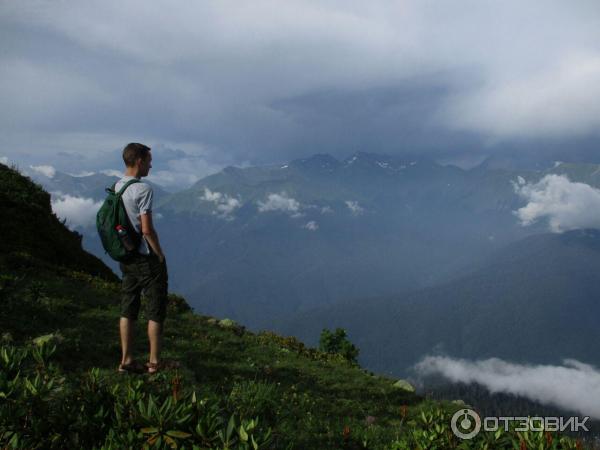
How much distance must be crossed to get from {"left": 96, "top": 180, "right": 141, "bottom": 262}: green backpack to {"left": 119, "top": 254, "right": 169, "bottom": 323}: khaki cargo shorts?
25 centimetres

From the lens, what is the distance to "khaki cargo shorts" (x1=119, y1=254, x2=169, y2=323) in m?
7.07

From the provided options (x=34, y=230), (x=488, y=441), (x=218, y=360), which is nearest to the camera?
(x=488, y=441)

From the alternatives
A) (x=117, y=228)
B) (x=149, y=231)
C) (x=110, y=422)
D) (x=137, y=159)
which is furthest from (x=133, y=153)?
(x=110, y=422)

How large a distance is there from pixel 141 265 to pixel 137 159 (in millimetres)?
1775

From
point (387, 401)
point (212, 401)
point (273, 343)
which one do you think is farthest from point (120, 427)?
point (273, 343)

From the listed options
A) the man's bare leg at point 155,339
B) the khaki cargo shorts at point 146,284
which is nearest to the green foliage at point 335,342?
the man's bare leg at point 155,339

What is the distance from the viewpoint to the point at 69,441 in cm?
409

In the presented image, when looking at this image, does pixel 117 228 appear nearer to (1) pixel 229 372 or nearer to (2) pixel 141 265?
(2) pixel 141 265

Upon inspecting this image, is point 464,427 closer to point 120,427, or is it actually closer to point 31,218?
point 120,427

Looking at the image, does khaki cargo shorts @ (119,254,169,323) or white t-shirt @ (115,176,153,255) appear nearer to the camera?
white t-shirt @ (115,176,153,255)

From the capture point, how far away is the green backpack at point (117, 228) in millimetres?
6727

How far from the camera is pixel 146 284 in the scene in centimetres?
716

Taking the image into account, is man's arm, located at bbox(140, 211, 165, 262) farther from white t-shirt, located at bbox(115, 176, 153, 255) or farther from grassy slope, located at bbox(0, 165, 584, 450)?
grassy slope, located at bbox(0, 165, 584, 450)

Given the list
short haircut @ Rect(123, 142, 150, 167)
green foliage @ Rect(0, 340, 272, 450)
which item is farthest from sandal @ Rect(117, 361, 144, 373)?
short haircut @ Rect(123, 142, 150, 167)
